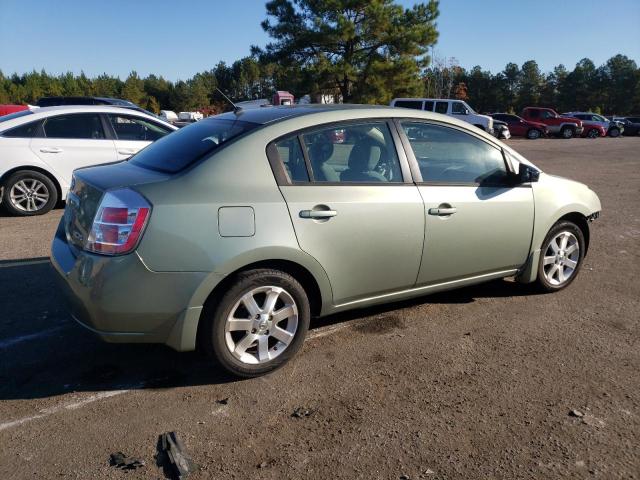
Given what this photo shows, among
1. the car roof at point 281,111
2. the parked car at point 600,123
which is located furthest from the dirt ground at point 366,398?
the parked car at point 600,123

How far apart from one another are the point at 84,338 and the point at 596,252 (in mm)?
5539

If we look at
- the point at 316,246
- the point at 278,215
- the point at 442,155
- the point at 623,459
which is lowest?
the point at 623,459

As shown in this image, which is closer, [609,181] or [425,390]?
[425,390]

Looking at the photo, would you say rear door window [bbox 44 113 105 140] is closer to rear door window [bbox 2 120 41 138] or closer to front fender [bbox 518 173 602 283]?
rear door window [bbox 2 120 41 138]

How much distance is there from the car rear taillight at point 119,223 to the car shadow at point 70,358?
0.88 meters

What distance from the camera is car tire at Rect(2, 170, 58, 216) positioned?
759 centimetres

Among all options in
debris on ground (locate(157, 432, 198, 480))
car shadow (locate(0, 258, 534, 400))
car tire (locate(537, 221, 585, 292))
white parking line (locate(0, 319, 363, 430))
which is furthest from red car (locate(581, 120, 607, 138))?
debris on ground (locate(157, 432, 198, 480))

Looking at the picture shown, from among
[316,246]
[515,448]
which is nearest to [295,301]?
[316,246]

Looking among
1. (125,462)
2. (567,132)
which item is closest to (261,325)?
(125,462)

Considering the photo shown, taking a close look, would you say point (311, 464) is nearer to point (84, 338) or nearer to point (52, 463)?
point (52, 463)

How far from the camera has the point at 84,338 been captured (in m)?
3.90

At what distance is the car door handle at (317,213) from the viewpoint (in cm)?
335

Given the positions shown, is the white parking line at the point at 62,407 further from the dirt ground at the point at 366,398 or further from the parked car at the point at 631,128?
the parked car at the point at 631,128

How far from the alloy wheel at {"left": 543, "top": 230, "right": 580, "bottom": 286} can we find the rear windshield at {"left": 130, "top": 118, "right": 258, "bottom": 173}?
9.39 ft
